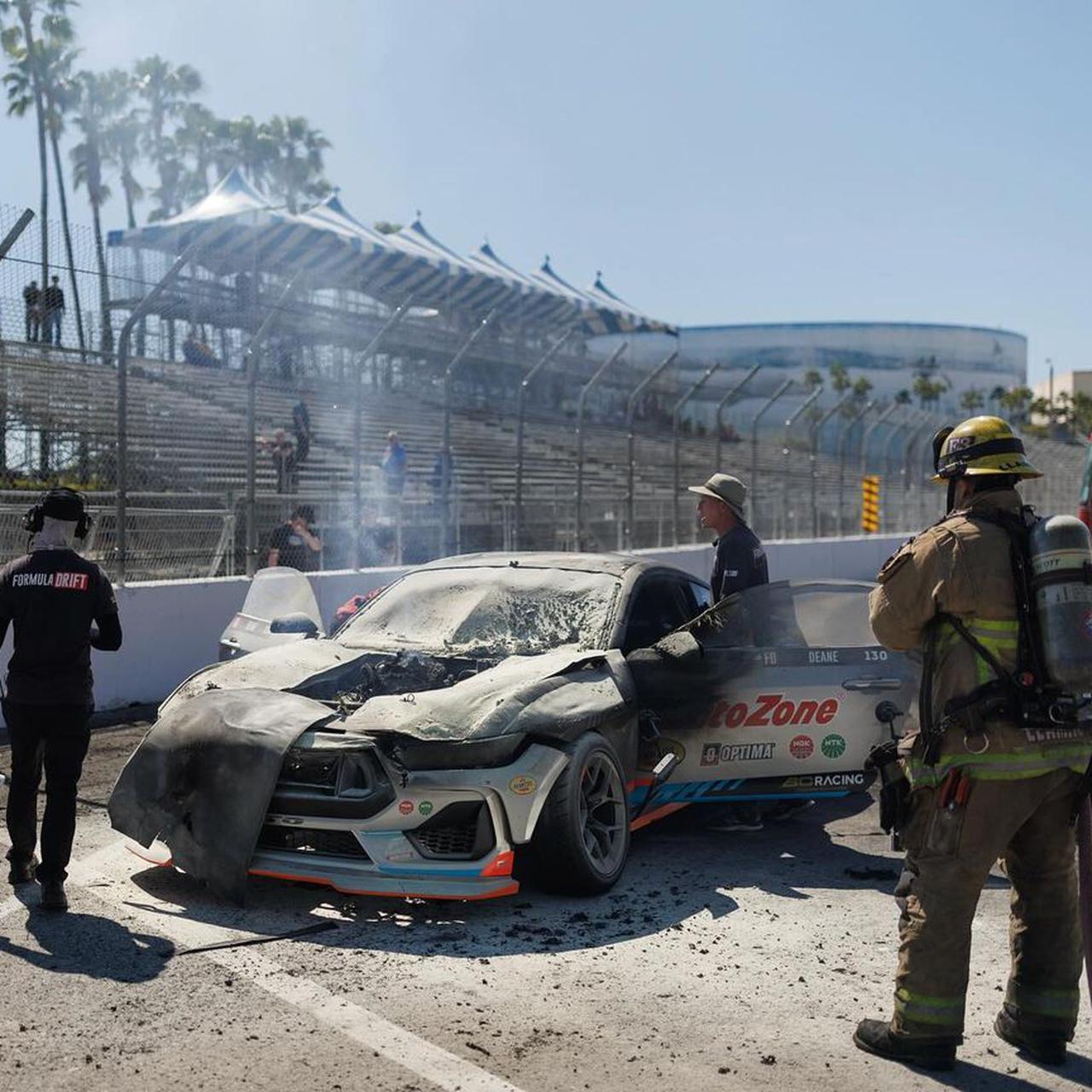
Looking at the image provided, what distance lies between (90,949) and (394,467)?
9898mm

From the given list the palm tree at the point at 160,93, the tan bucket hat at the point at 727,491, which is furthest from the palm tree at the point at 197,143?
the tan bucket hat at the point at 727,491

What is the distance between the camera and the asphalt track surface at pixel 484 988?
3727 millimetres

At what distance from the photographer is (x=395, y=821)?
505cm

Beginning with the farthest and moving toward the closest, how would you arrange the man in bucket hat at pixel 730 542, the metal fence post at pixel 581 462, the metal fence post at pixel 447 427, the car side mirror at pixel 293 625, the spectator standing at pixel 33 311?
the metal fence post at pixel 581 462, the metal fence post at pixel 447 427, the spectator standing at pixel 33 311, the car side mirror at pixel 293 625, the man in bucket hat at pixel 730 542

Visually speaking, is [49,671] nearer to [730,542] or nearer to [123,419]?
[730,542]

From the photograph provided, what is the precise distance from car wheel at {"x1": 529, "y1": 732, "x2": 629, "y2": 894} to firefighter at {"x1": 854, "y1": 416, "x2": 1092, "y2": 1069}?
1.53 meters

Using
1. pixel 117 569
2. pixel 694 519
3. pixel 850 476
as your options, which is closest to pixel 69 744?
pixel 117 569

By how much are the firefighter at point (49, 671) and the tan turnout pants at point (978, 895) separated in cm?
310

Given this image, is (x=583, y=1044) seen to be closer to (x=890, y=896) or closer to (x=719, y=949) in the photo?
(x=719, y=949)

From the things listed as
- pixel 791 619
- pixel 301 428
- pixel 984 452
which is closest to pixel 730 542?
pixel 791 619

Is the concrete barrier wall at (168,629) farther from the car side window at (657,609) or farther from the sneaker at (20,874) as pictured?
the sneaker at (20,874)

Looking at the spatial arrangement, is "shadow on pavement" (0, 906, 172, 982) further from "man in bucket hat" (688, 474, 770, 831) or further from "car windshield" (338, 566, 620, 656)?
"man in bucket hat" (688, 474, 770, 831)

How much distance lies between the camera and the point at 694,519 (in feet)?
65.6

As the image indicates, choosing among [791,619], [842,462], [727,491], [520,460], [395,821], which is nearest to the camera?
[395,821]
